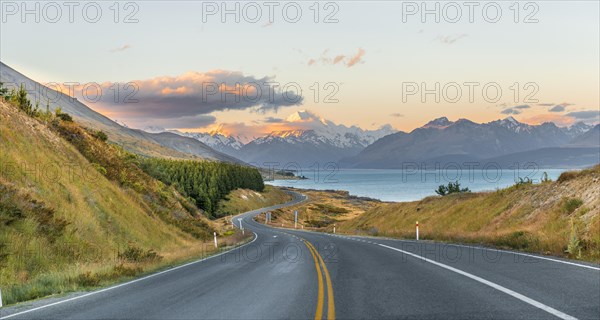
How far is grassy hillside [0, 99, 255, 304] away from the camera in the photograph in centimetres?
1473

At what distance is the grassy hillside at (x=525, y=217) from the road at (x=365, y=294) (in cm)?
269

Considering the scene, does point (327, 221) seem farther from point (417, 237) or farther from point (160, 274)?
point (160, 274)

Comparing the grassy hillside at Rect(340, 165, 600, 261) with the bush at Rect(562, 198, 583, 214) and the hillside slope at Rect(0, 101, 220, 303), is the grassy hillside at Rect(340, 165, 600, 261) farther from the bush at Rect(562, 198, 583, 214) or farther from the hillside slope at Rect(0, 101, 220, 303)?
the hillside slope at Rect(0, 101, 220, 303)

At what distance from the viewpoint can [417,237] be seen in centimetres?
2894

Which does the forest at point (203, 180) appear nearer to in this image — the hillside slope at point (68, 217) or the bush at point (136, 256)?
the hillside slope at point (68, 217)

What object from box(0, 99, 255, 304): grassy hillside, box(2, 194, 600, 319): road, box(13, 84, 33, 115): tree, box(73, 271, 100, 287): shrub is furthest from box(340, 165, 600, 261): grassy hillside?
box(13, 84, 33, 115): tree

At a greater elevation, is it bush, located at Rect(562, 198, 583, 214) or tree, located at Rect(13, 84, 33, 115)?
tree, located at Rect(13, 84, 33, 115)

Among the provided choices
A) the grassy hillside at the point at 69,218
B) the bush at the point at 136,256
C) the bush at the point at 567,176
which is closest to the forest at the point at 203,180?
the grassy hillside at the point at 69,218

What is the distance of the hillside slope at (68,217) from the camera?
14742 millimetres

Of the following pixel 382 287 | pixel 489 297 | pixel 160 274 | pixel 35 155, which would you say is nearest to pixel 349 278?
pixel 382 287

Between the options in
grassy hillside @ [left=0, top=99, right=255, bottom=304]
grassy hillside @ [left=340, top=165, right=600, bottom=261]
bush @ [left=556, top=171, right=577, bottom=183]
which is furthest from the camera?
bush @ [left=556, top=171, right=577, bottom=183]

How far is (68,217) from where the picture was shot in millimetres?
21469

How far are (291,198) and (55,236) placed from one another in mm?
142990

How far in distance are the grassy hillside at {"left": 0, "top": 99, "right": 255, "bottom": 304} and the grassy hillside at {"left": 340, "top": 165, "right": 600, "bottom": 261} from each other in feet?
47.2
